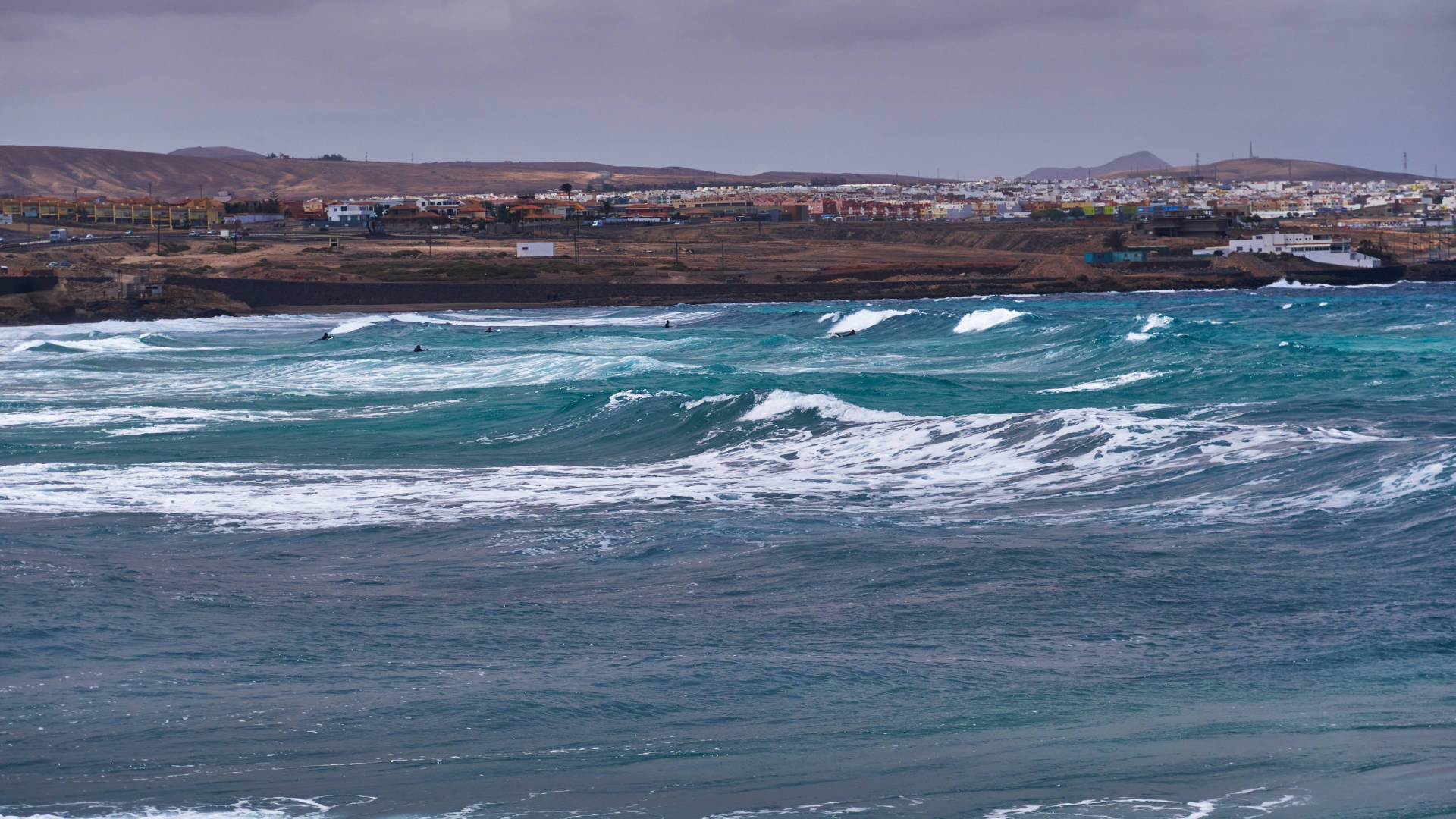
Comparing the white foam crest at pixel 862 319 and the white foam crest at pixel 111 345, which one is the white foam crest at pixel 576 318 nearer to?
the white foam crest at pixel 862 319

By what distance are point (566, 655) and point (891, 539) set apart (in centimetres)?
529

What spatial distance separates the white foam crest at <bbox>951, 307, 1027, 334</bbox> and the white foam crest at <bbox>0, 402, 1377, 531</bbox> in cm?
3055

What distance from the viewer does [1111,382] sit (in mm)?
32094

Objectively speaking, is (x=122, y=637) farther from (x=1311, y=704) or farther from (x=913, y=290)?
(x=913, y=290)

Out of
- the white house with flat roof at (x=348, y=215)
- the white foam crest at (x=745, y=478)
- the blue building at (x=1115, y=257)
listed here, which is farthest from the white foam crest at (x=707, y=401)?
the white house with flat roof at (x=348, y=215)

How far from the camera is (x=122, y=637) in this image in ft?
38.9

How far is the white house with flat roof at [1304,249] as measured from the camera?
3684 inches

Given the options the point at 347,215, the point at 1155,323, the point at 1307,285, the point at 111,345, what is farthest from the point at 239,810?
the point at 347,215

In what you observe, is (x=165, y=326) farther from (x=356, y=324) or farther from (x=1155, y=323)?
(x=1155, y=323)

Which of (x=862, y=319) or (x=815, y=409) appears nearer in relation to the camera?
(x=815, y=409)

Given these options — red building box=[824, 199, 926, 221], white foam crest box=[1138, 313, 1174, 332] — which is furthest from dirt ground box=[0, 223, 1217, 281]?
white foam crest box=[1138, 313, 1174, 332]

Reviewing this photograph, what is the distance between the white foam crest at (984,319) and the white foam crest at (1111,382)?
65.0ft

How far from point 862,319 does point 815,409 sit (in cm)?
3615

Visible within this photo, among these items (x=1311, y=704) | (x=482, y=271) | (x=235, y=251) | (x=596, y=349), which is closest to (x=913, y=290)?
(x=482, y=271)
